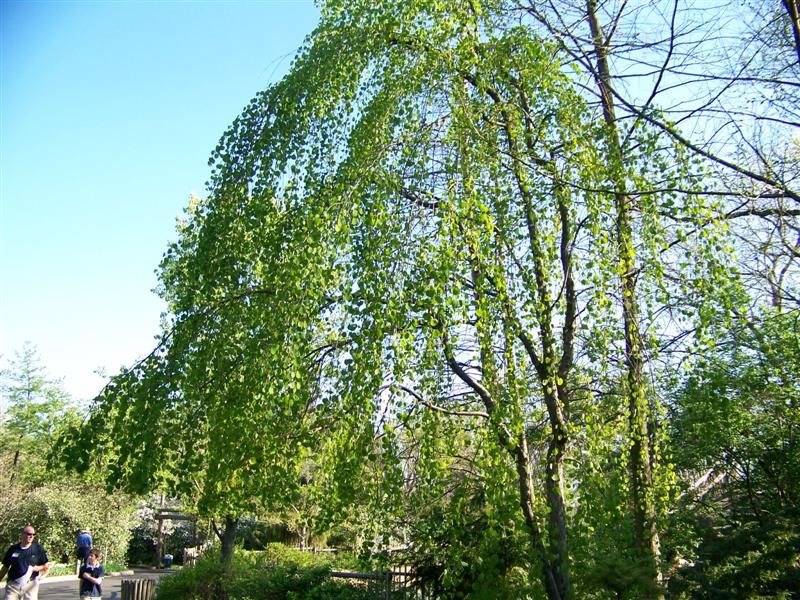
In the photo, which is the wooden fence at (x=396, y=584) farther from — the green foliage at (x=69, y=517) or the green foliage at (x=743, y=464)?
the green foliage at (x=69, y=517)

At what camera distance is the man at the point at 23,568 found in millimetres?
7535

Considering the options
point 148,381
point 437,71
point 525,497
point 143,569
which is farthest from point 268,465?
point 143,569

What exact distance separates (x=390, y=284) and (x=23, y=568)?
612 centimetres

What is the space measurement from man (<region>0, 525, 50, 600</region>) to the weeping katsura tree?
10.8ft

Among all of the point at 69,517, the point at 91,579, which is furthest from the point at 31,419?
the point at 91,579

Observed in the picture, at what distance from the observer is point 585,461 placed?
18.8 ft

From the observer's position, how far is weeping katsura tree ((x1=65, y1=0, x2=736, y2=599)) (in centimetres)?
449

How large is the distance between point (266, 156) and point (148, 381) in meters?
2.10

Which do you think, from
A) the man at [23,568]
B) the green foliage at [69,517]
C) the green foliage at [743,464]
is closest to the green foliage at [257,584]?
the man at [23,568]

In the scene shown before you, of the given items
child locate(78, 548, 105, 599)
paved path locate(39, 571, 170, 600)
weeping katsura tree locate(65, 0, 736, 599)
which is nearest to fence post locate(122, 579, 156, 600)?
child locate(78, 548, 105, 599)

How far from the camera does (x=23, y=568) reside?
759 centimetres

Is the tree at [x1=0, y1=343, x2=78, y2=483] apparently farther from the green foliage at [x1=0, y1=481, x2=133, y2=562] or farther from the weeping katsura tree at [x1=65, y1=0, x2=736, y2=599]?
the weeping katsura tree at [x1=65, y1=0, x2=736, y2=599]

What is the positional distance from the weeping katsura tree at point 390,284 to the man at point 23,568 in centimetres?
328

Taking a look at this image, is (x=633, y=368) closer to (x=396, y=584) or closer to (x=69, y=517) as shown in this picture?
(x=396, y=584)
